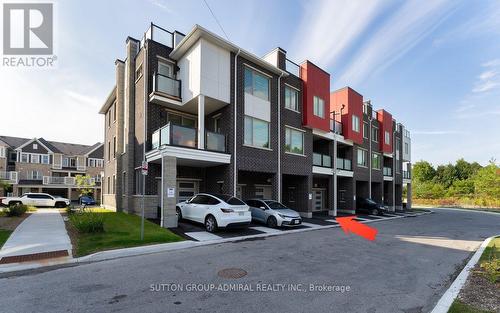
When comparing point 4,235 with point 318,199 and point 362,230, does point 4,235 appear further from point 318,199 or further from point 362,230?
point 318,199

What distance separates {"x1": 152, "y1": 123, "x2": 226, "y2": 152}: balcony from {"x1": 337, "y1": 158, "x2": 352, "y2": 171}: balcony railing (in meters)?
13.1

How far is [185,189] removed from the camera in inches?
711

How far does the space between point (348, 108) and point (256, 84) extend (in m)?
11.7

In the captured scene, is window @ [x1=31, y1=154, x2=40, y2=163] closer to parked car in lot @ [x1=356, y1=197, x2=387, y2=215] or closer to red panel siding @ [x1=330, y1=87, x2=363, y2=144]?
red panel siding @ [x1=330, y1=87, x2=363, y2=144]

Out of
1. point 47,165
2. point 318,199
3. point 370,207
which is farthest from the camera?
point 47,165

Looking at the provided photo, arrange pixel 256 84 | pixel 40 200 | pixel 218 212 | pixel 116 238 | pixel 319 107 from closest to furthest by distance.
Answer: pixel 116 238, pixel 218 212, pixel 256 84, pixel 319 107, pixel 40 200

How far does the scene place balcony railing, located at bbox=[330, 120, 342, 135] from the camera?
81.7 ft

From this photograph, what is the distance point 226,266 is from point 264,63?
13768mm

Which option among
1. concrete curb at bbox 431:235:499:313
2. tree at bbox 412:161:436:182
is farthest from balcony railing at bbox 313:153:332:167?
tree at bbox 412:161:436:182

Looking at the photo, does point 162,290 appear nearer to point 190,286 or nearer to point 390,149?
point 190,286

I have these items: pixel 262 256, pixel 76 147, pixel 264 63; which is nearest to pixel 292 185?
pixel 264 63

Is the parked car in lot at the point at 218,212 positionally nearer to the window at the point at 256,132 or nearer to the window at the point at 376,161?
the window at the point at 256,132

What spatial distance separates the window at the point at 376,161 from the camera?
31322 mm

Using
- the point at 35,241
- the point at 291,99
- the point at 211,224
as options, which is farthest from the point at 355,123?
the point at 35,241
